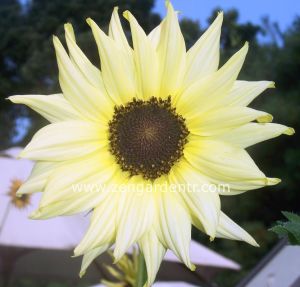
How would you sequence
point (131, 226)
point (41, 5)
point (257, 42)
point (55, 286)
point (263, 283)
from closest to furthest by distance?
point (131, 226)
point (263, 283)
point (55, 286)
point (257, 42)
point (41, 5)

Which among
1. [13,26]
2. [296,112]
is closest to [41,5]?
[13,26]

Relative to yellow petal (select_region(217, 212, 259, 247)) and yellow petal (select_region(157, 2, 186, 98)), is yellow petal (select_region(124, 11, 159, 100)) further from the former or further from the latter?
yellow petal (select_region(217, 212, 259, 247))

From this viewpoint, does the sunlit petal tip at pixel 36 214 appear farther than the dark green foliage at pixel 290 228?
Yes

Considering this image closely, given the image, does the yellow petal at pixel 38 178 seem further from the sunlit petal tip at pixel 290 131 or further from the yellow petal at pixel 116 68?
the sunlit petal tip at pixel 290 131

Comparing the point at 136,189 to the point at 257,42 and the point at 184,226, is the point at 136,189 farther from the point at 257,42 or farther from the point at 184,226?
the point at 257,42

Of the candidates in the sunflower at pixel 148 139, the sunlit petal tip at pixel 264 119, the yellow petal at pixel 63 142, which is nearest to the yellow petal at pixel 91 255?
the sunflower at pixel 148 139

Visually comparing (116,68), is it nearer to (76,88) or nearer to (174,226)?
(76,88)

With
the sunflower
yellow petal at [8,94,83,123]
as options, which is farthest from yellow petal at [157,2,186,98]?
yellow petal at [8,94,83,123]
